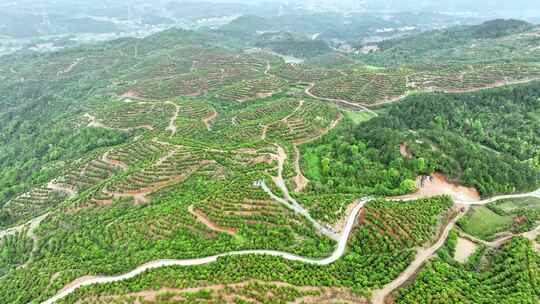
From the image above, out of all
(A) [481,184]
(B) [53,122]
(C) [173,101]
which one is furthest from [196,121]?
(A) [481,184]

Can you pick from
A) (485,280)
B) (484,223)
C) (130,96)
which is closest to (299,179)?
(484,223)

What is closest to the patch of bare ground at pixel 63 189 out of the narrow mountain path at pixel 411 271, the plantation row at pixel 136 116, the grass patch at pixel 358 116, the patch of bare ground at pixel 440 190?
the plantation row at pixel 136 116

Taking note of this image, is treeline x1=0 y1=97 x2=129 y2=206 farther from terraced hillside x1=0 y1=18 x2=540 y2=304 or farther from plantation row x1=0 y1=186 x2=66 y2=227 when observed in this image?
plantation row x1=0 y1=186 x2=66 y2=227

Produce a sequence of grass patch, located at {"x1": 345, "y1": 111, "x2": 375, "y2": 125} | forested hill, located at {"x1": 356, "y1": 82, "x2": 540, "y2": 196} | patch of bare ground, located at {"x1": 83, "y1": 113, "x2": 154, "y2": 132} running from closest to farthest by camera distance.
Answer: forested hill, located at {"x1": 356, "y1": 82, "x2": 540, "y2": 196}, grass patch, located at {"x1": 345, "y1": 111, "x2": 375, "y2": 125}, patch of bare ground, located at {"x1": 83, "y1": 113, "x2": 154, "y2": 132}

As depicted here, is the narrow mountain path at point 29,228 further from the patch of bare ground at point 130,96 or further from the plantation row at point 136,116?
the patch of bare ground at point 130,96

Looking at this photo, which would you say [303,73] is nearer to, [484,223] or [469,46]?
[484,223]

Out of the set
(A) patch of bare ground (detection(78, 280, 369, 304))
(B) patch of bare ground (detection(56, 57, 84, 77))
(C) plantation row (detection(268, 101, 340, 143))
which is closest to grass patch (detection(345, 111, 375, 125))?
(C) plantation row (detection(268, 101, 340, 143))
